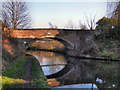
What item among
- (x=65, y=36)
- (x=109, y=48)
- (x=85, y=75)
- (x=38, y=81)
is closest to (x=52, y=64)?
(x=85, y=75)

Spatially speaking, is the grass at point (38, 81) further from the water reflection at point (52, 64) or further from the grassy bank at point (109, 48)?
the grassy bank at point (109, 48)

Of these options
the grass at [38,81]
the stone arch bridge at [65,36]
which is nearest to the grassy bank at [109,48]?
the stone arch bridge at [65,36]

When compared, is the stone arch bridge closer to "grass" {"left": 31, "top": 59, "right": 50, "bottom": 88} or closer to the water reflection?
the water reflection

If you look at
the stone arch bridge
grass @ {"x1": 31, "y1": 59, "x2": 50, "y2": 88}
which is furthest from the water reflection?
the stone arch bridge

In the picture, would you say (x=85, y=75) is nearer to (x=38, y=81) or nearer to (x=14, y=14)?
(x=38, y=81)

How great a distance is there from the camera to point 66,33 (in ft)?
63.5

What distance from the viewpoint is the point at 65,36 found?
63.5 feet

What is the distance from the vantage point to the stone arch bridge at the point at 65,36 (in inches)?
711

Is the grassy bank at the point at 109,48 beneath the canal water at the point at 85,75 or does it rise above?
above

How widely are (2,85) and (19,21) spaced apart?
16.8 meters

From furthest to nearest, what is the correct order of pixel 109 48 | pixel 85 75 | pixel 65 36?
pixel 65 36
pixel 109 48
pixel 85 75

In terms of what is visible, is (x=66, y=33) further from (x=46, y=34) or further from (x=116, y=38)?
(x=116, y=38)

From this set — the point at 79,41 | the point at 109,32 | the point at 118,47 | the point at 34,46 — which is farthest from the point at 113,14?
the point at 34,46

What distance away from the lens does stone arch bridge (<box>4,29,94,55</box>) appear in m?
18.1
